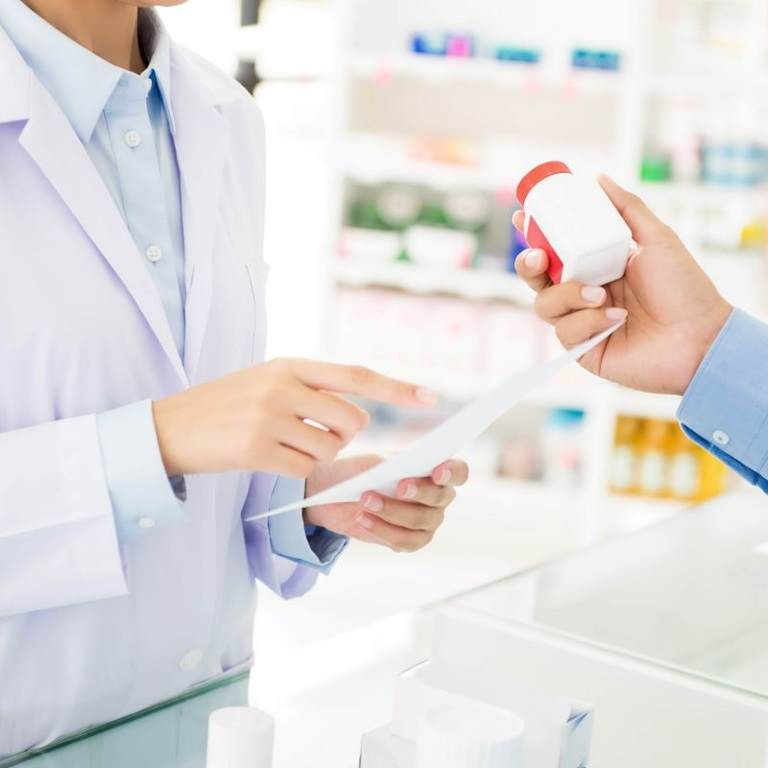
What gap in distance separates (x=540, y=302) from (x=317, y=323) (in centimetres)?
304

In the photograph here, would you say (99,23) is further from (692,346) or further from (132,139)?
(692,346)

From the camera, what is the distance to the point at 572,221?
3.87 feet

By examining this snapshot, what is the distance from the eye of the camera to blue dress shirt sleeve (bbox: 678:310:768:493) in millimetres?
1411

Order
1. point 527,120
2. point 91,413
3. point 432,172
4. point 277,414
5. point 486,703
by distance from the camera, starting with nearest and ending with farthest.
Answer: point 486,703
point 277,414
point 91,413
point 432,172
point 527,120

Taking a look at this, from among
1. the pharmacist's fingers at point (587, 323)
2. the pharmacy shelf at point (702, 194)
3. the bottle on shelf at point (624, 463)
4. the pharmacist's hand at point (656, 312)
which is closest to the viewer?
the pharmacist's fingers at point (587, 323)

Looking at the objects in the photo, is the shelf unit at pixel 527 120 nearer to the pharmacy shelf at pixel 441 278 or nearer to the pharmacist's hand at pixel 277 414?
the pharmacy shelf at pixel 441 278

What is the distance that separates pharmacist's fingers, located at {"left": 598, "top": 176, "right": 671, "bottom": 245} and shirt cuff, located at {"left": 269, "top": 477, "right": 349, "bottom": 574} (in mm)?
498

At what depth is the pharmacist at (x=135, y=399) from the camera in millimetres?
1048

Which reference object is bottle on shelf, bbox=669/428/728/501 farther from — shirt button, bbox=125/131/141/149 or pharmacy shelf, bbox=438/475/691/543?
shirt button, bbox=125/131/141/149

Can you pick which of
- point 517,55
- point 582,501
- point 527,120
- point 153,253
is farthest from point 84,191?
point 527,120

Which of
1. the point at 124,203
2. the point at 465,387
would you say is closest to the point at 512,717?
the point at 124,203

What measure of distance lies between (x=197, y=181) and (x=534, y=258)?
41 cm

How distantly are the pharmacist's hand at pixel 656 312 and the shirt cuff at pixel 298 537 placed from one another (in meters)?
0.38

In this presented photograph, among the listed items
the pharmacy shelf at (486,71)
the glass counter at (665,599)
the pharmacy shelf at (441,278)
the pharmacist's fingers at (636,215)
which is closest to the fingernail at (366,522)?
the glass counter at (665,599)
